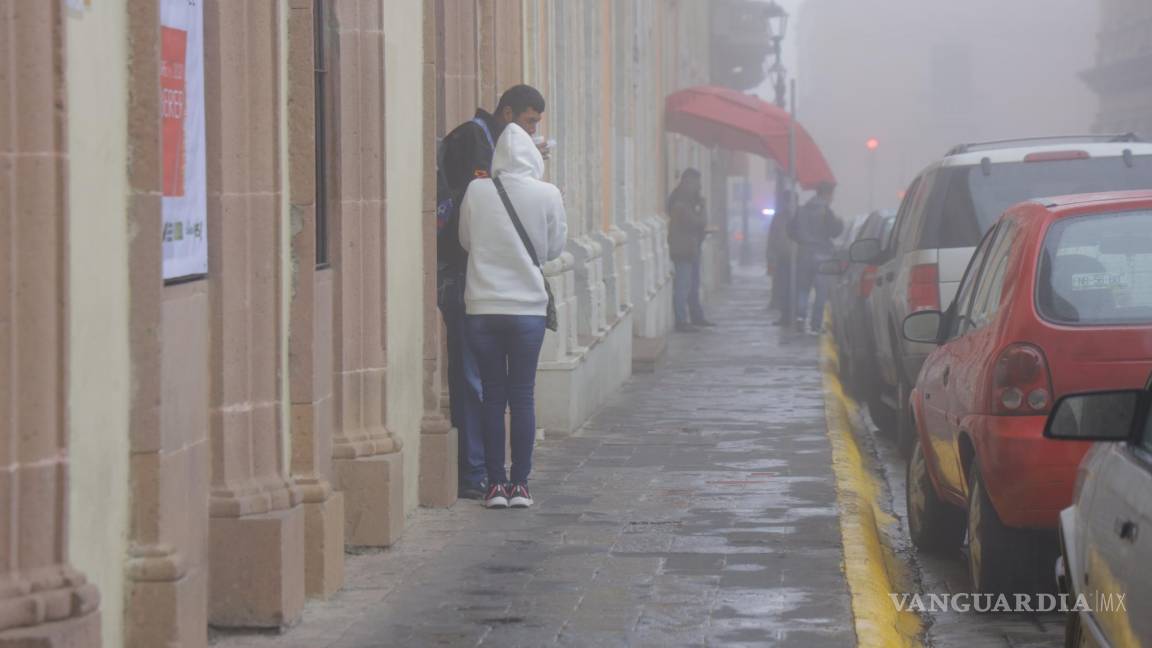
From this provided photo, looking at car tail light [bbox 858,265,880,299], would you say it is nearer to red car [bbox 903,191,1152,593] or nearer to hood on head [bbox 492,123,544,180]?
hood on head [bbox 492,123,544,180]

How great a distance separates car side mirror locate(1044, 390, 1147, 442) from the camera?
5.07 metres

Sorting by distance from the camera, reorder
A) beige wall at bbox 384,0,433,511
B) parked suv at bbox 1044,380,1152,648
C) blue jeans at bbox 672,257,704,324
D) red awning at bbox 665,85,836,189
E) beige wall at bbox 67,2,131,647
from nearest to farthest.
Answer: parked suv at bbox 1044,380,1152,648, beige wall at bbox 67,2,131,647, beige wall at bbox 384,0,433,511, blue jeans at bbox 672,257,704,324, red awning at bbox 665,85,836,189

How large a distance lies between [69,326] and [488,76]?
6.95 metres

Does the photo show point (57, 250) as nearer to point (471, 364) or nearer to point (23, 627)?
point (23, 627)

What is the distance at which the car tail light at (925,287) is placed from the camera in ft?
41.4

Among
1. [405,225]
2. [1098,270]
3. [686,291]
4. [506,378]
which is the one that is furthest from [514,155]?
[686,291]

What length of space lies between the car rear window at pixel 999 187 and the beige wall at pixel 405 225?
3.66 meters

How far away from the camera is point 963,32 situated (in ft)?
358

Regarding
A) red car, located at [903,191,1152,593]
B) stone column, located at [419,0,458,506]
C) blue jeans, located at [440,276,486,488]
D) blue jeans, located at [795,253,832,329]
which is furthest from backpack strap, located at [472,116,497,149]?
blue jeans, located at [795,253,832,329]

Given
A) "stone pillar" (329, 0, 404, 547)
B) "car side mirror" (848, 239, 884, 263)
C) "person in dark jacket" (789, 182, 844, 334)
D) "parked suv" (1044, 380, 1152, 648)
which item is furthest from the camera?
"person in dark jacket" (789, 182, 844, 334)

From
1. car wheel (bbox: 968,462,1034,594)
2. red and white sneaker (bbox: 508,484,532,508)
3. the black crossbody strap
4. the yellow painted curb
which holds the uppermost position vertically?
the black crossbody strap

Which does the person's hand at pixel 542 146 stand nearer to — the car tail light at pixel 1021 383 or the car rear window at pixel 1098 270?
the car rear window at pixel 1098 270

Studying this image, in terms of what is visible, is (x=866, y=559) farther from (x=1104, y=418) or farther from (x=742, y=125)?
(x=742, y=125)

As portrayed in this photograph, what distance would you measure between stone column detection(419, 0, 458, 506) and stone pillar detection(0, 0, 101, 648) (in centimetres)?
488
